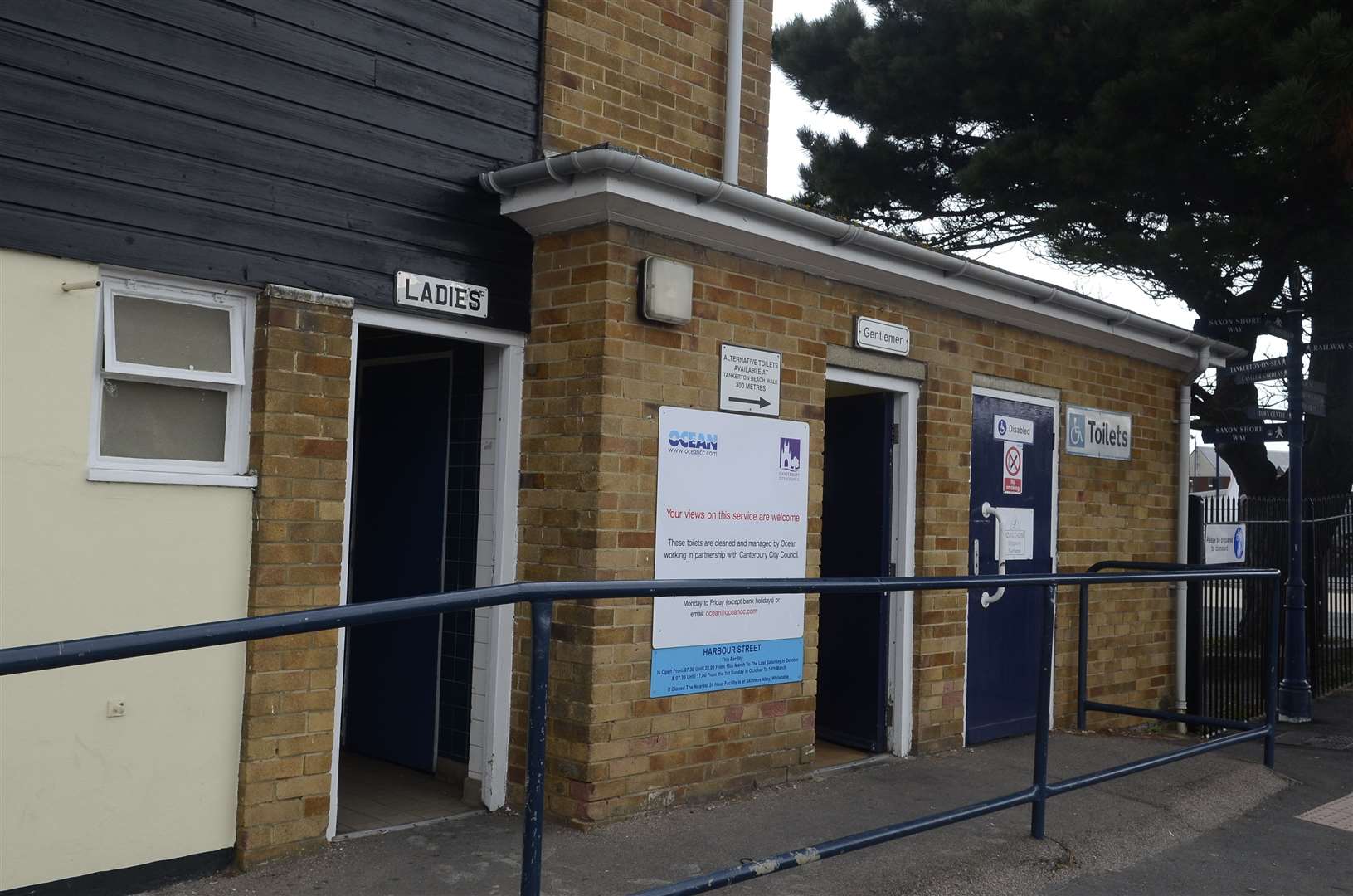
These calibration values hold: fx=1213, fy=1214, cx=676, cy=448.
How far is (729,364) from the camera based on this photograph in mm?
5754

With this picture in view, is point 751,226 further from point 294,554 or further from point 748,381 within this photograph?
point 294,554

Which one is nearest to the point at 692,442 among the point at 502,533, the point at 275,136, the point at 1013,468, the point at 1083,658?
the point at 502,533

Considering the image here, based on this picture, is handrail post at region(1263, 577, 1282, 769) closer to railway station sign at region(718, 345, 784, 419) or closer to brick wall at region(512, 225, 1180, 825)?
brick wall at region(512, 225, 1180, 825)

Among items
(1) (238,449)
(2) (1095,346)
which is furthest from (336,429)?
(2) (1095,346)

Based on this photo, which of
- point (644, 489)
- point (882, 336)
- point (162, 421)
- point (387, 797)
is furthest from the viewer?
point (882, 336)

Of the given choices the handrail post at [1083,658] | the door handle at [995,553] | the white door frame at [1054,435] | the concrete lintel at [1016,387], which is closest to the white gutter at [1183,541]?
the handrail post at [1083,658]

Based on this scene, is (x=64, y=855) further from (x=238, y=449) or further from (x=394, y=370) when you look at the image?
(x=394, y=370)

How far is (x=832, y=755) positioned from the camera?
22.3ft

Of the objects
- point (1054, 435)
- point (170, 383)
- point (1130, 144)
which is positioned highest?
point (1130, 144)

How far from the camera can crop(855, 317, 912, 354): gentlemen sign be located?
6438 millimetres

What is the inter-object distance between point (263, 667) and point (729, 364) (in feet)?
8.13

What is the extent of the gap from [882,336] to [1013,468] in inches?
63.0

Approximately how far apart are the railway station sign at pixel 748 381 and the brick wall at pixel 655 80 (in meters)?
1.18

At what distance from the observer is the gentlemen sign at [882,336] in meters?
6.44
